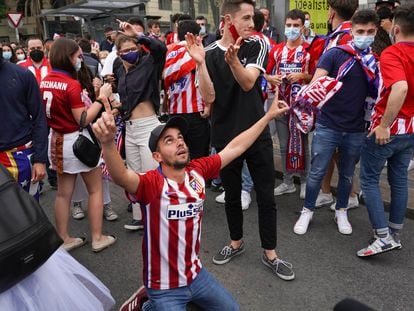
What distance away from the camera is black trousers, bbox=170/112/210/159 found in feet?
14.3

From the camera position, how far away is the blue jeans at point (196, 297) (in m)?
2.17

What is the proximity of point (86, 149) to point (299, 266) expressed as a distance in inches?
76.3

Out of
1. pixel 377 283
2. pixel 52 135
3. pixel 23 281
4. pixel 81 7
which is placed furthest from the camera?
pixel 81 7

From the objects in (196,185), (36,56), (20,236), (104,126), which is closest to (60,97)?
(196,185)

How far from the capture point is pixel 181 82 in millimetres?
4320

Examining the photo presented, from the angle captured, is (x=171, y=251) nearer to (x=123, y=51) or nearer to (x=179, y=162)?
(x=179, y=162)

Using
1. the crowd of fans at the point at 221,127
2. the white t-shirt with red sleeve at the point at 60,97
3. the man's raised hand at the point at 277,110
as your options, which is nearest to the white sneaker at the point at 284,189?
the crowd of fans at the point at 221,127

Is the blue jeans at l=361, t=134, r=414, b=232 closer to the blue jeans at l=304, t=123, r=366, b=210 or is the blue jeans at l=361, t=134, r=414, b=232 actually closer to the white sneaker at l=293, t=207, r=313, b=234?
the blue jeans at l=304, t=123, r=366, b=210

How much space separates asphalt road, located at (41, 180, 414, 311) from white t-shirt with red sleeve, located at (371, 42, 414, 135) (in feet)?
3.55

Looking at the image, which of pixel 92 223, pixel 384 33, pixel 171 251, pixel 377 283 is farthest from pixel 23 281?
pixel 384 33

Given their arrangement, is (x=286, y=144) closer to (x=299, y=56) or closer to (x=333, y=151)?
(x=299, y=56)

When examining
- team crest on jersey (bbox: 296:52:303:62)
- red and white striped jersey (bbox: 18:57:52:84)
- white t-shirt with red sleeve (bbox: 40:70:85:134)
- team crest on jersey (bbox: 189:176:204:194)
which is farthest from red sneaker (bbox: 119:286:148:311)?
red and white striped jersey (bbox: 18:57:52:84)

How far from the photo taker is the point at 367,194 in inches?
131

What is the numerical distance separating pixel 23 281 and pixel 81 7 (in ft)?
45.1
